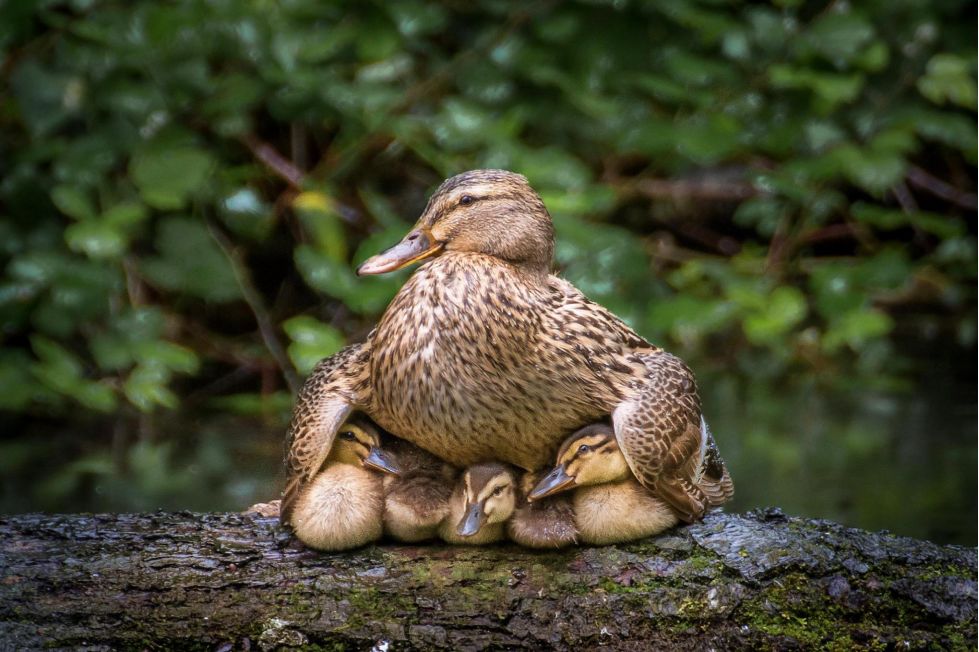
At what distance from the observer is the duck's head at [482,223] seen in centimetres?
171

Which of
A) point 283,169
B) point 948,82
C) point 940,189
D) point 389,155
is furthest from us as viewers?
point 940,189

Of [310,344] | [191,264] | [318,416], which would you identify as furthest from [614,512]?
[191,264]

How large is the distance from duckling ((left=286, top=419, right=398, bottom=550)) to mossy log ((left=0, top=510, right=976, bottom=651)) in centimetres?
3

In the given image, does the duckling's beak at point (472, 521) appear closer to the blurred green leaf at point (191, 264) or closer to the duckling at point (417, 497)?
the duckling at point (417, 497)

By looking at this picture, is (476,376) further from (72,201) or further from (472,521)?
(72,201)

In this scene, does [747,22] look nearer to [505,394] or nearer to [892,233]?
[892,233]

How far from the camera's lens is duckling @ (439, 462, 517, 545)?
63.0 inches

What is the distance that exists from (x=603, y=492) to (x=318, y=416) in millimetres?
405

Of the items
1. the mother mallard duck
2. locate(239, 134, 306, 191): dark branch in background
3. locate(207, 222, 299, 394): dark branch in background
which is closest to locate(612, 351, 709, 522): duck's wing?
the mother mallard duck

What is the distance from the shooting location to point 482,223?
5.62 ft

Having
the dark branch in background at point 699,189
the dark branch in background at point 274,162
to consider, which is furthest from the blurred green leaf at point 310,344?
the dark branch in background at point 699,189

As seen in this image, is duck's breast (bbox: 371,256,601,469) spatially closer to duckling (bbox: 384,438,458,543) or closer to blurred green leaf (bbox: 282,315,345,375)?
duckling (bbox: 384,438,458,543)

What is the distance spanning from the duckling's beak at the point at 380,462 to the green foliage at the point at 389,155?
131 cm

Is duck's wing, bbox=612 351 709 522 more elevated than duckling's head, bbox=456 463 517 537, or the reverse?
duck's wing, bbox=612 351 709 522
